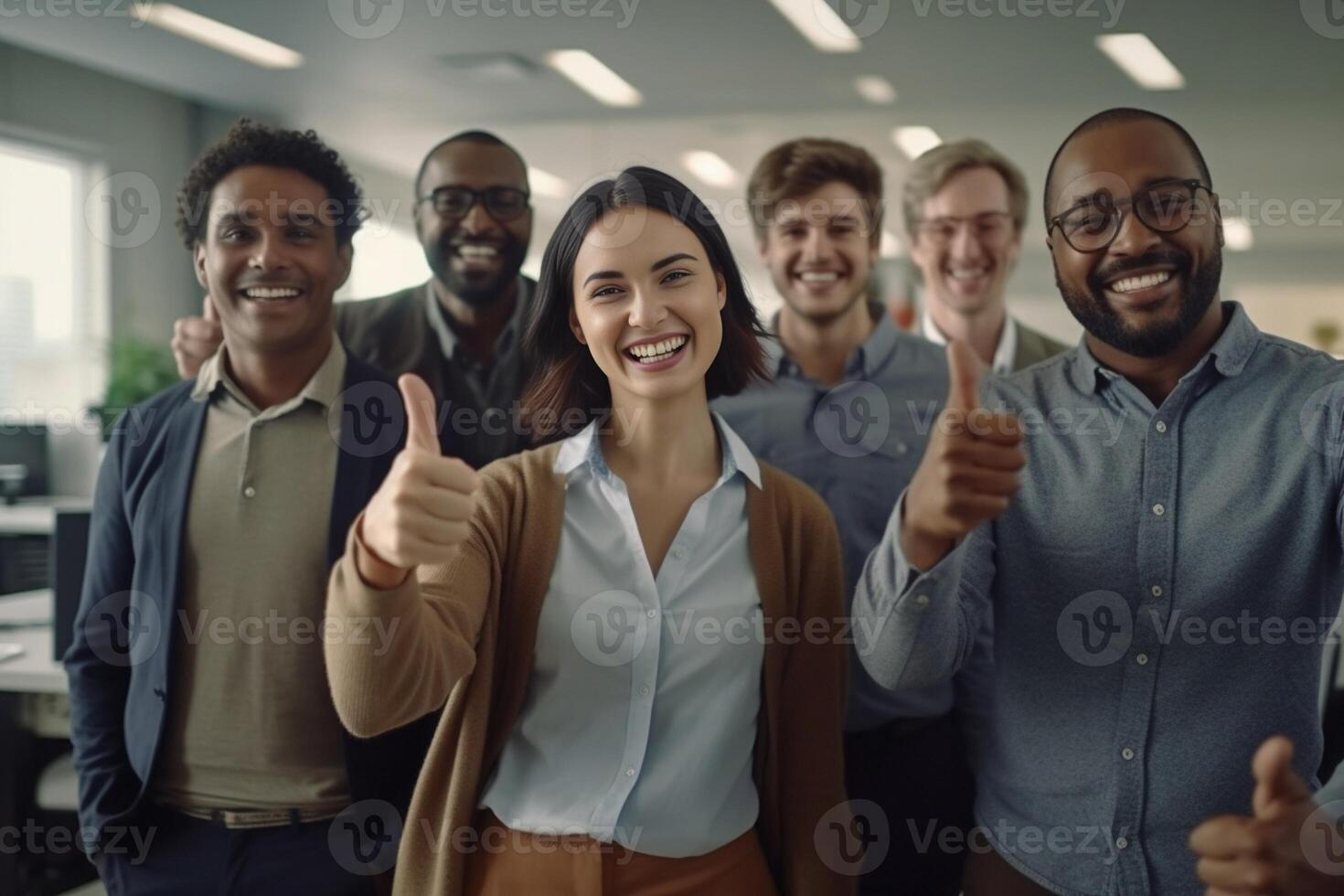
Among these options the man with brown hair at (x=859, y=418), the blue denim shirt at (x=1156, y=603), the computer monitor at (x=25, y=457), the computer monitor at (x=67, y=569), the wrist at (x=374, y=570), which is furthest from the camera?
the computer monitor at (x=25, y=457)

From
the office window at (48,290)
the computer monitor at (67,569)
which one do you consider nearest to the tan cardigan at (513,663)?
the computer monitor at (67,569)

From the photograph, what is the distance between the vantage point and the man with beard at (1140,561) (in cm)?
143

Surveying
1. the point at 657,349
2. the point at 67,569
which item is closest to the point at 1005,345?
the point at 657,349

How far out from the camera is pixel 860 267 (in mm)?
2422

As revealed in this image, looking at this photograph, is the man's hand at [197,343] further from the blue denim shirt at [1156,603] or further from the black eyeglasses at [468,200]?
the blue denim shirt at [1156,603]

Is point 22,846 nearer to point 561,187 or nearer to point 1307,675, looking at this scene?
point 1307,675

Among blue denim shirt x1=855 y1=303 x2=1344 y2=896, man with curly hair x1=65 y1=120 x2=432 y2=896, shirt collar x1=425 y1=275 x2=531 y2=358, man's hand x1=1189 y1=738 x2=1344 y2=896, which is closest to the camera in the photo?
man's hand x1=1189 y1=738 x2=1344 y2=896

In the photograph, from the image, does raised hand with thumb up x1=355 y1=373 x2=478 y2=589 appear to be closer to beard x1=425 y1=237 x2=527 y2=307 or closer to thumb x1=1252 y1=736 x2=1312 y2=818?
thumb x1=1252 y1=736 x2=1312 y2=818

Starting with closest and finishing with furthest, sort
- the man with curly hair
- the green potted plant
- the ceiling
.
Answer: the man with curly hair → the ceiling → the green potted plant

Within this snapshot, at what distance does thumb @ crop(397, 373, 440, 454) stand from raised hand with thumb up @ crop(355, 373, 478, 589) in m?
0.01

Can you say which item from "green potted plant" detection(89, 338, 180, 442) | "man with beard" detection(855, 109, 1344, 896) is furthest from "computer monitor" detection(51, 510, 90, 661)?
"green potted plant" detection(89, 338, 180, 442)

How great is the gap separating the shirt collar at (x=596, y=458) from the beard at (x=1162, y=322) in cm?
54

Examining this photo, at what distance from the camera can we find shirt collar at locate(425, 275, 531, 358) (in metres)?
2.46

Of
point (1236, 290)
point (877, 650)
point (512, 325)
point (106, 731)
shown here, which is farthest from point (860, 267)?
point (1236, 290)
